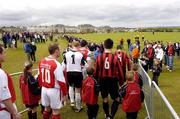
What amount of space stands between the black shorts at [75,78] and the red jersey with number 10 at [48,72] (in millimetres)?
2735

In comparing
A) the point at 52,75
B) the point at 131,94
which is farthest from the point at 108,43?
the point at 52,75

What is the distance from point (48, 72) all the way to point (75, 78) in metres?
2.99

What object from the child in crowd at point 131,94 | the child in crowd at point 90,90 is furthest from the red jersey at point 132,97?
Result: the child in crowd at point 90,90

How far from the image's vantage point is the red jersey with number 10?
8.13 meters

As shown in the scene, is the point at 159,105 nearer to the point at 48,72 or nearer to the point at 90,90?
the point at 48,72

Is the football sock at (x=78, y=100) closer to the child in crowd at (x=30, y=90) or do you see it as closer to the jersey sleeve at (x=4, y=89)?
the child in crowd at (x=30, y=90)

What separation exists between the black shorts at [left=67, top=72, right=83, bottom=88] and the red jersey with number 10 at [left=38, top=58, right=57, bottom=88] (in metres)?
2.73

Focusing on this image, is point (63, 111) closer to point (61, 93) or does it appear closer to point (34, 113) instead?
point (34, 113)

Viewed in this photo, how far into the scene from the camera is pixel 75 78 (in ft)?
36.5

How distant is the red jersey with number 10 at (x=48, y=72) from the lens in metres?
8.13

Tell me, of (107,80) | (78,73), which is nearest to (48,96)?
(107,80)

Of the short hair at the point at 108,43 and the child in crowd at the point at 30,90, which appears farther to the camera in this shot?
the short hair at the point at 108,43

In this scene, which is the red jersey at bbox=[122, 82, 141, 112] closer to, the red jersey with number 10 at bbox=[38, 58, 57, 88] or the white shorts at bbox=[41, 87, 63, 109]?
the white shorts at bbox=[41, 87, 63, 109]

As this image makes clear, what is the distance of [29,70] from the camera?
9188mm
